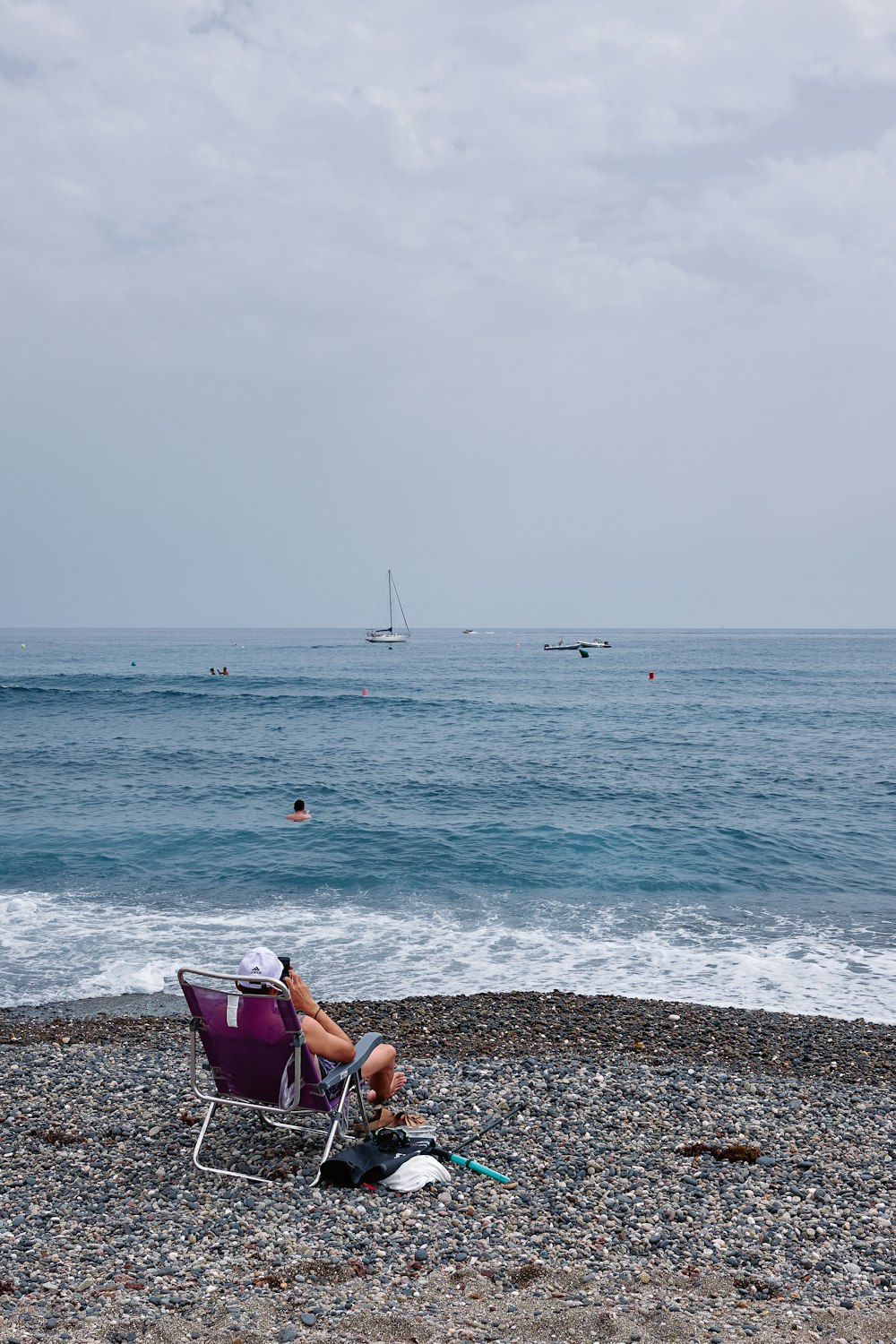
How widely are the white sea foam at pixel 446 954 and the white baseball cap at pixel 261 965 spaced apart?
583cm

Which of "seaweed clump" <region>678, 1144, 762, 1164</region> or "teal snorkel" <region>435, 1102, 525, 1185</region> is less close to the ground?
"teal snorkel" <region>435, 1102, 525, 1185</region>

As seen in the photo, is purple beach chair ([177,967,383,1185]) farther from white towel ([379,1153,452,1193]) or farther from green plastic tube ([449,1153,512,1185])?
green plastic tube ([449,1153,512,1185])

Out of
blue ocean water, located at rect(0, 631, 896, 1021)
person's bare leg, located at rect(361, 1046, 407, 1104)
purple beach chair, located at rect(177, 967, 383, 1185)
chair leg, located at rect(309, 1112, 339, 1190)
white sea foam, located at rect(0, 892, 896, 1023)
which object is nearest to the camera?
chair leg, located at rect(309, 1112, 339, 1190)

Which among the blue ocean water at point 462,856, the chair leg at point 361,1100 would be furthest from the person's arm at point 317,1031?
the blue ocean water at point 462,856

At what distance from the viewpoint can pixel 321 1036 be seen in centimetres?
605

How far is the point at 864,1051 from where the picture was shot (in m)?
9.05

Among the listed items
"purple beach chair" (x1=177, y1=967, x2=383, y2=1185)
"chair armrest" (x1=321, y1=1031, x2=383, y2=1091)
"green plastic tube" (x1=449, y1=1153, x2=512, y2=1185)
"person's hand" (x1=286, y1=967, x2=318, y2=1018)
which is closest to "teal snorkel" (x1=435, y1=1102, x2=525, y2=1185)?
"green plastic tube" (x1=449, y1=1153, x2=512, y2=1185)

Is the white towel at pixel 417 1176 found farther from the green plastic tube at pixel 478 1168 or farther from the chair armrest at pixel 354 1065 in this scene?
the chair armrest at pixel 354 1065

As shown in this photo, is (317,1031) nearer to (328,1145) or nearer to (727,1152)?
(328,1145)

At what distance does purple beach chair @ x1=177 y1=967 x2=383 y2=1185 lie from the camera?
19.1 ft

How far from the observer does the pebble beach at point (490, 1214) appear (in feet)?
14.3

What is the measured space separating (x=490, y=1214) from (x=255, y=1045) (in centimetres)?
170

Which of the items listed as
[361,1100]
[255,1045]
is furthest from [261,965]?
[361,1100]

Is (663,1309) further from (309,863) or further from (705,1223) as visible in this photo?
(309,863)
